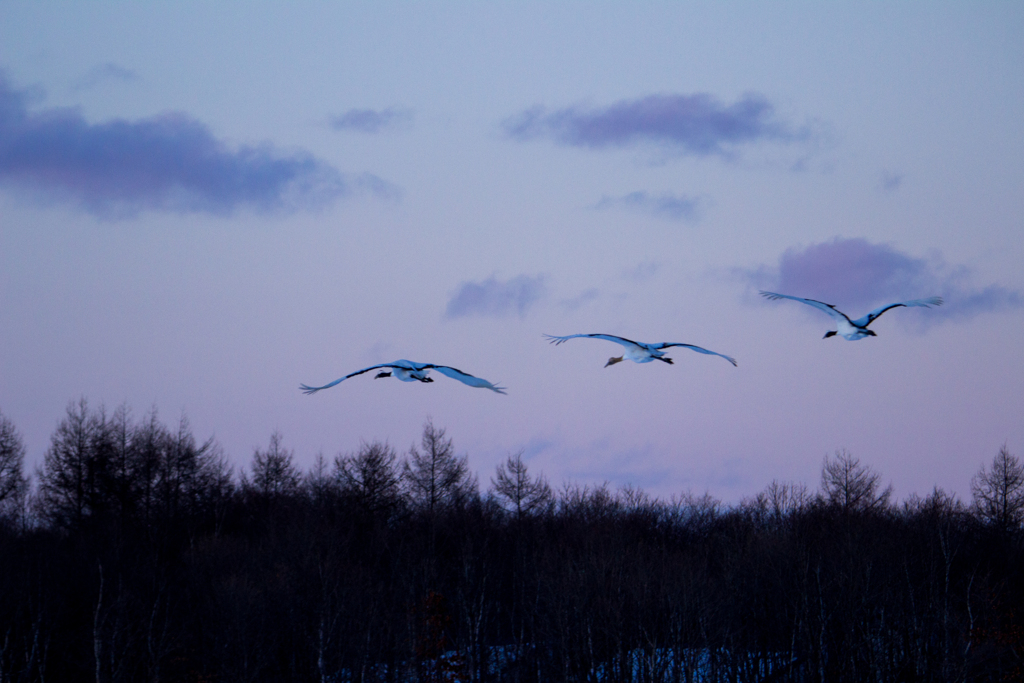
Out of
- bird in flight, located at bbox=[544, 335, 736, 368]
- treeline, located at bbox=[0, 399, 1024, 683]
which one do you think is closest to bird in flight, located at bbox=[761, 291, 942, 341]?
bird in flight, located at bbox=[544, 335, 736, 368]

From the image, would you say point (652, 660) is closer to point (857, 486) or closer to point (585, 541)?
point (585, 541)

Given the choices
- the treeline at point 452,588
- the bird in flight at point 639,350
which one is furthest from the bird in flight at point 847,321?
the treeline at point 452,588

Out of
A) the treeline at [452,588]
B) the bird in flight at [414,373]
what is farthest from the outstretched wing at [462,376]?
the treeline at [452,588]

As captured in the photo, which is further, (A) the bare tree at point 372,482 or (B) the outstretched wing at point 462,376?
(A) the bare tree at point 372,482

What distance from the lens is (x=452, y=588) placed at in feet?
228

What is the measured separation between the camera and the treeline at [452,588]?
54.2m

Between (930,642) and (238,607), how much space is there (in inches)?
1373

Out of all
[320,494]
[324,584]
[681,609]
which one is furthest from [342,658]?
[320,494]

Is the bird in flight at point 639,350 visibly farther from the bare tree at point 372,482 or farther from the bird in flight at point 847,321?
the bare tree at point 372,482

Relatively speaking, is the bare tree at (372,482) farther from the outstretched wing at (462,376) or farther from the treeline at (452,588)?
the outstretched wing at (462,376)

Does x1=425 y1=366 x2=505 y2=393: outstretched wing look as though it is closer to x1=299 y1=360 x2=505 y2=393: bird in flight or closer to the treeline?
x1=299 y1=360 x2=505 y2=393: bird in flight

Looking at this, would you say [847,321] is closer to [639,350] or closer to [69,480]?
[639,350]

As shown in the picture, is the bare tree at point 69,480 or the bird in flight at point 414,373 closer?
the bird in flight at point 414,373

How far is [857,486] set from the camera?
9412cm
